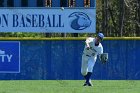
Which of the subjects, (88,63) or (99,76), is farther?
(99,76)

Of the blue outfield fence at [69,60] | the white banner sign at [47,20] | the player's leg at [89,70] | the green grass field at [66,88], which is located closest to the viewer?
the green grass field at [66,88]

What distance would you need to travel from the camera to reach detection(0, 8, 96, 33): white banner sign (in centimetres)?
2058

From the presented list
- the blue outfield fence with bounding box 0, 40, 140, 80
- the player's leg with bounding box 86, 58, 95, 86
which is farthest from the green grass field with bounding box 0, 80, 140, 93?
the blue outfield fence with bounding box 0, 40, 140, 80

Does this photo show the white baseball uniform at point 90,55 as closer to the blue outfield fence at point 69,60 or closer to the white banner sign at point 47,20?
the blue outfield fence at point 69,60

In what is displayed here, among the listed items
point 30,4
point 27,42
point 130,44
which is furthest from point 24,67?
point 130,44

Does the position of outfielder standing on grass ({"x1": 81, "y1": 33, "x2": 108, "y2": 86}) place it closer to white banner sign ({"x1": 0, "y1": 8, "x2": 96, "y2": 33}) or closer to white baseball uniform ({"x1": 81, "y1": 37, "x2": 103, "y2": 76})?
white baseball uniform ({"x1": 81, "y1": 37, "x2": 103, "y2": 76})

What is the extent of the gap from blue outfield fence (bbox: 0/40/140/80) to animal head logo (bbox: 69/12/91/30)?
3.75 ft

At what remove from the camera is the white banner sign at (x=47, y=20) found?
2058cm

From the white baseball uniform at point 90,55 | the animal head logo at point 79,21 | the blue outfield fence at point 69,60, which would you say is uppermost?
the animal head logo at point 79,21

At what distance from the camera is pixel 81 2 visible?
2053cm

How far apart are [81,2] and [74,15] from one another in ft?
1.78

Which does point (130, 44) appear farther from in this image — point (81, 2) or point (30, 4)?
point (30, 4)

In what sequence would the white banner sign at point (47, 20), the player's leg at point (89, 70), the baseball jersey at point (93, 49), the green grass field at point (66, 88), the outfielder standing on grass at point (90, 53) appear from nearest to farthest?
the green grass field at point (66, 88) < the player's leg at point (89, 70) < the outfielder standing on grass at point (90, 53) < the baseball jersey at point (93, 49) < the white banner sign at point (47, 20)

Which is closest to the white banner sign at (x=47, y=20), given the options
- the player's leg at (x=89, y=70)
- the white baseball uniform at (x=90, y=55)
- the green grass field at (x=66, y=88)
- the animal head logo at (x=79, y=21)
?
the animal head logo at (x=79, y=21)
